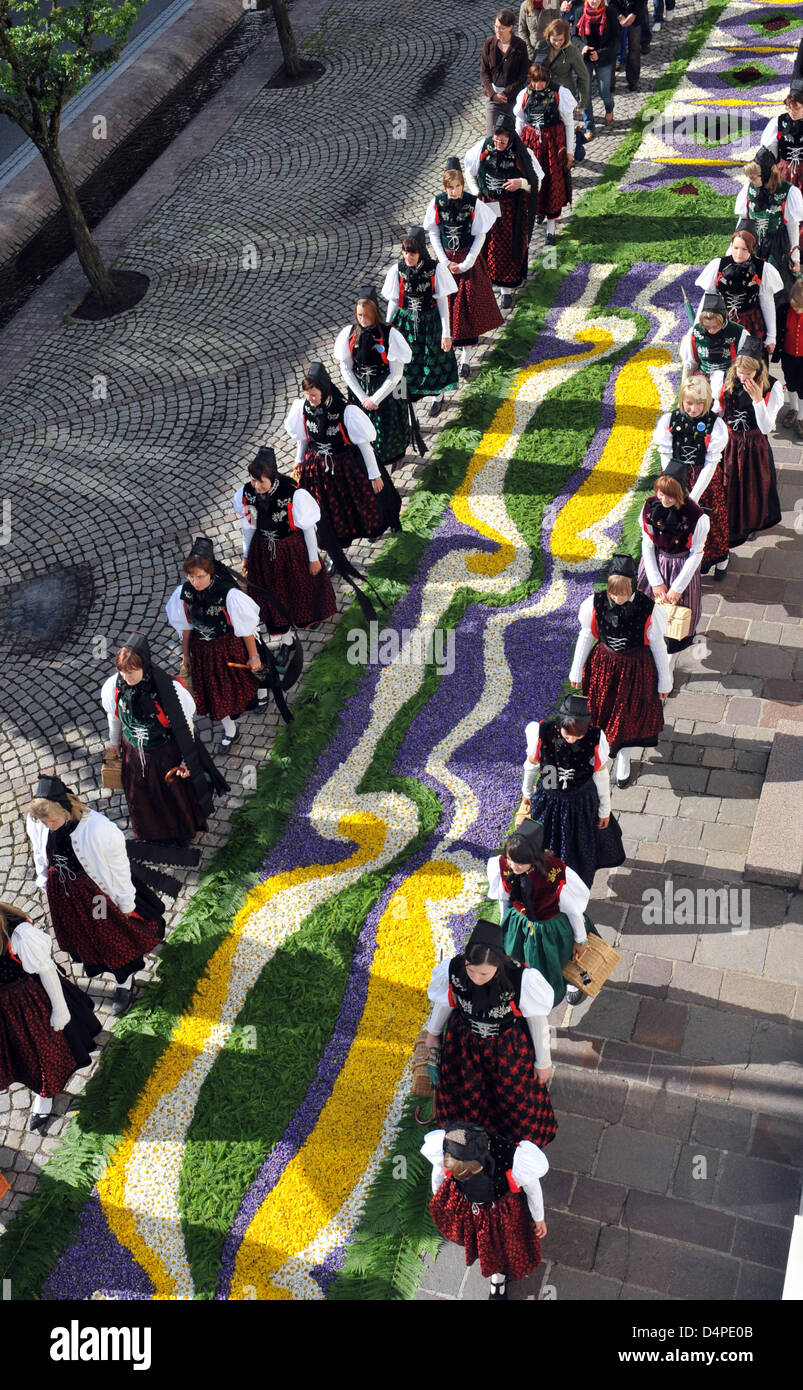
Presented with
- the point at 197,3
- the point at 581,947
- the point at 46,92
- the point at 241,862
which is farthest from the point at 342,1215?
the point at 197,3

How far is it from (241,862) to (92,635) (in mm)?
3032

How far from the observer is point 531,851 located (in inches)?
288

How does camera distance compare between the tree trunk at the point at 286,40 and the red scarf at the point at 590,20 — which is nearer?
the red scarf at the point at 590,20

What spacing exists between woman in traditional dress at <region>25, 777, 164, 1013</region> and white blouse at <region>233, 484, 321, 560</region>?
9.10 feet

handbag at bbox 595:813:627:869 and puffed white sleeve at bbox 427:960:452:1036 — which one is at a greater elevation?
puffed white sleeve at bbox 427:960:452:1036

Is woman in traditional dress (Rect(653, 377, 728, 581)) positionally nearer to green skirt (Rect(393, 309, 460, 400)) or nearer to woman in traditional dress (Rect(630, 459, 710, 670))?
woman in traditional dress (Rect(630, 459, 710, 670))

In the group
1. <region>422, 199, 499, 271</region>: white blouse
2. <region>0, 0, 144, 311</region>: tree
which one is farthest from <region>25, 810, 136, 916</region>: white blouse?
<region>0, 0, 144, 311</region>: tree

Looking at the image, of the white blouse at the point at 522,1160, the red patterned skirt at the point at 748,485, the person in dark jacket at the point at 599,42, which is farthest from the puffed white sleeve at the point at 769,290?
the white blouse at the point at 522,1160

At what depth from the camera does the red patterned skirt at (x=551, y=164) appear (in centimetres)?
1441

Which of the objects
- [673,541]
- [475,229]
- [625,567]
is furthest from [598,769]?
[475,229]

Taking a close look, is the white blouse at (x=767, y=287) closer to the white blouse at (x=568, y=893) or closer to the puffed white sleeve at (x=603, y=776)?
the puffed white sleeve at (x=603, y=776)

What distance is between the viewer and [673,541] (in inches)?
376

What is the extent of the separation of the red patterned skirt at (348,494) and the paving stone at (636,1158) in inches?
212

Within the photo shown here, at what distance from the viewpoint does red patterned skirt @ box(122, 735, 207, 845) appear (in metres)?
9.23
